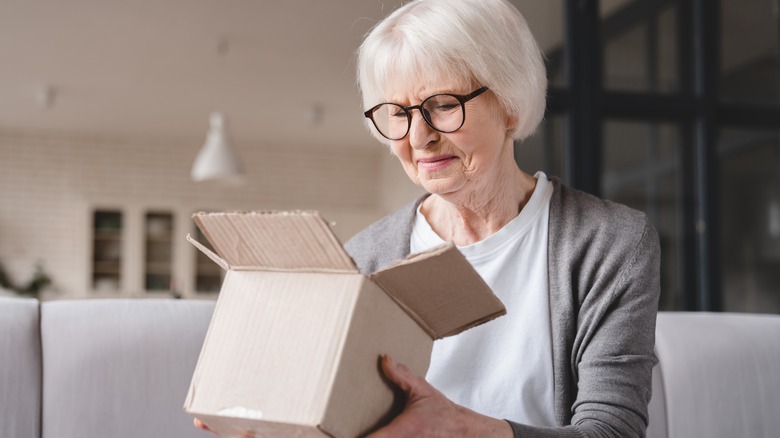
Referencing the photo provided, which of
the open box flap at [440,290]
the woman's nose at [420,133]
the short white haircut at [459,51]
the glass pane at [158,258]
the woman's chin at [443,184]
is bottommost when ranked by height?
the glass pane at [158,258]

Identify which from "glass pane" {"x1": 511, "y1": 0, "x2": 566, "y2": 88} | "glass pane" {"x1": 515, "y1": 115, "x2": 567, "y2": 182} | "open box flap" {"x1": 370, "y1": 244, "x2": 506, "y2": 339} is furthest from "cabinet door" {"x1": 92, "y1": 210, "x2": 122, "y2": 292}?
"open box flap" {"x1": 370, "y1": 244, "x2": 506, "y2": 339}

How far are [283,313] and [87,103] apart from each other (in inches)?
298

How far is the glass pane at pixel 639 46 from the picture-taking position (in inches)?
178

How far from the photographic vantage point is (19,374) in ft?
5.44

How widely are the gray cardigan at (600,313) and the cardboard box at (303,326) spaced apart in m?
0.32

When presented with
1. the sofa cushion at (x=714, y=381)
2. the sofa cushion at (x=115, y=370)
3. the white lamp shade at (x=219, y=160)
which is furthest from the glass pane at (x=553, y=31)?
the sofa cushion at (x=115, y=370)

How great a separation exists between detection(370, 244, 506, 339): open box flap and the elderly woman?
0.78ft

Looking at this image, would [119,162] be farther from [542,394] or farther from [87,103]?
[542,394]

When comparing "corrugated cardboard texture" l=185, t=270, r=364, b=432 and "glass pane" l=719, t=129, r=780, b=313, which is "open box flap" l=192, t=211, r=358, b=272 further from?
"glass pane" l=719, t=129, r=780, b=313

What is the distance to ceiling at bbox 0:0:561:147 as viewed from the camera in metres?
5.55

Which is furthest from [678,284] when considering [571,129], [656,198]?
[571,129]

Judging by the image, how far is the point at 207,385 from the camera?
1.02m

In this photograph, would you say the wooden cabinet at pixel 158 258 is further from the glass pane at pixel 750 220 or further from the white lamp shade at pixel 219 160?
the glass pane at pixel 750 220

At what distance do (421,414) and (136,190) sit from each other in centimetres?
891
